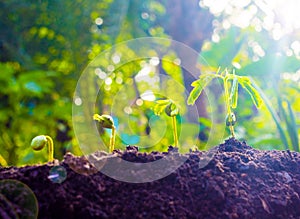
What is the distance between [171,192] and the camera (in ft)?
2.01

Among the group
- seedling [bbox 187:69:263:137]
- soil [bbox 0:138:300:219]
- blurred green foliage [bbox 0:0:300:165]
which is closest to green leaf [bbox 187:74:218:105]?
seedling [bbox 187:69:263:137]

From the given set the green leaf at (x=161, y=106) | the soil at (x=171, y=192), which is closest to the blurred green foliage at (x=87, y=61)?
the green leaf at (x=161, y=106)

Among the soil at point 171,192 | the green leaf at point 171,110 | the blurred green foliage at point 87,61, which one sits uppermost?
the blurred green foliage at point 87,61

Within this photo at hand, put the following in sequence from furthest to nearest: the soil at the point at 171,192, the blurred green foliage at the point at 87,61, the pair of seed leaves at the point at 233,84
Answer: the blurred green foliage at the point at 87,61 → the pair of seed leaves at the point at 233,84 → the soil at the point at 171,192

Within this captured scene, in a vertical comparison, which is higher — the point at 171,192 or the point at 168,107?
the point at 168,107

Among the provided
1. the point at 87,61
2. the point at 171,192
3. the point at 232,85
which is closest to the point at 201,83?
the point at 232,85

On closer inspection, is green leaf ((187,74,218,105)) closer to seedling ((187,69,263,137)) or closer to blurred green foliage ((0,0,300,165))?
seedling ((187,69,263,137))

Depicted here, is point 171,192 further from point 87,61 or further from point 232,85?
point 87,61

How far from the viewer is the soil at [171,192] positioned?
569mm

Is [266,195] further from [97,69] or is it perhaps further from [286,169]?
[97,69]

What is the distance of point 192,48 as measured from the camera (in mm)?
2885

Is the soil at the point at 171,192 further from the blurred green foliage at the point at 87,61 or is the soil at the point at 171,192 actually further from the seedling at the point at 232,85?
the blurred green foliage at the point at 87,61

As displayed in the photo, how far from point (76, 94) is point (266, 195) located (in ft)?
6.67

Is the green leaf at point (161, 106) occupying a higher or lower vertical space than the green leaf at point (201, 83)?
lower
